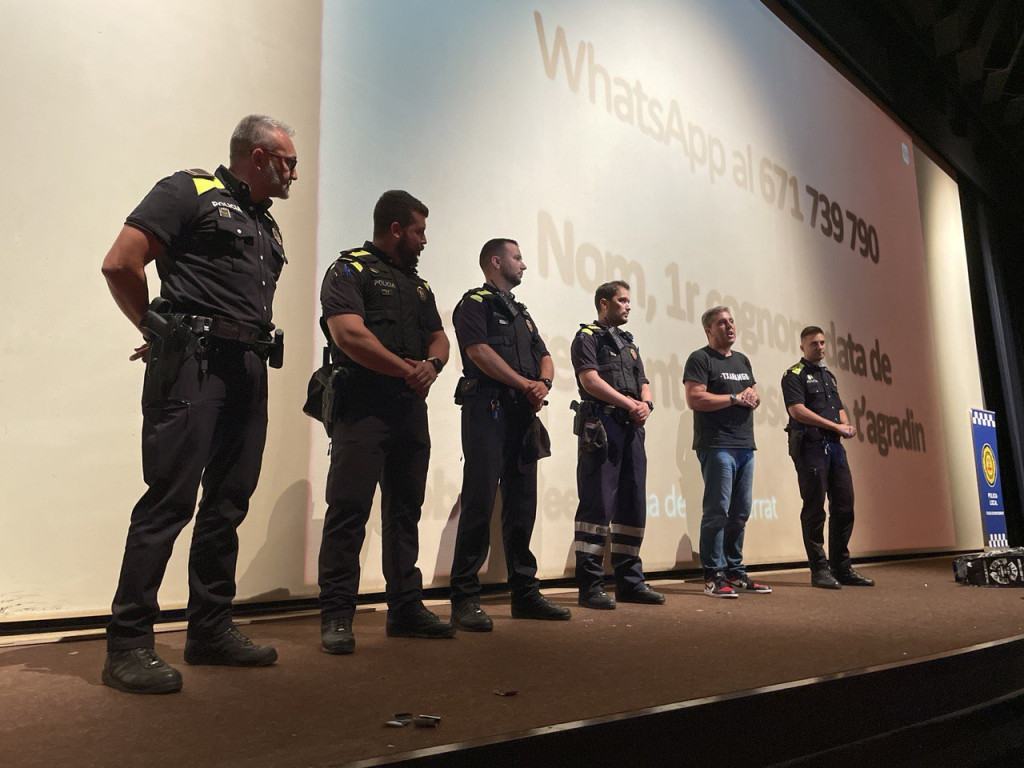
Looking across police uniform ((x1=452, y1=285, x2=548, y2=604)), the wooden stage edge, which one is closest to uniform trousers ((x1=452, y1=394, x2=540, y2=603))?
police uniform ((x1=452, y1=285, x2=548, y2=604))

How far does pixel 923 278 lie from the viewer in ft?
26.2

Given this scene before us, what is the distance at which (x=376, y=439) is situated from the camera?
2.34 m

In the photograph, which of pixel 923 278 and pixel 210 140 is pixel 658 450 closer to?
pixel 210 140

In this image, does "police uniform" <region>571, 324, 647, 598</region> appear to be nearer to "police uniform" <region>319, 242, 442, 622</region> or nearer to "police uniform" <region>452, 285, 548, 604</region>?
"police uniform" <region>452, 285, 548, 604</region>

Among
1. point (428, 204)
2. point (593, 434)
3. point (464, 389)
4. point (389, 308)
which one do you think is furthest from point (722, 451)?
point (389, 308)

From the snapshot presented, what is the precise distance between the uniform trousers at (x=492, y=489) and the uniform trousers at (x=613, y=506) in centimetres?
40

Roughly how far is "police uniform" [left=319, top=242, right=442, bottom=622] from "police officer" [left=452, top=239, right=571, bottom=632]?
286mm

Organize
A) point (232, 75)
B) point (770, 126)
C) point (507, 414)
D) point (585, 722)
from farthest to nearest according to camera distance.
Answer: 1. point (770, 126)
2. point (232, 75)
3. point (507, 414)
4. point (585, 722)

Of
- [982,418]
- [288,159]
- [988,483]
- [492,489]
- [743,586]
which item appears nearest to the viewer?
[288,159]

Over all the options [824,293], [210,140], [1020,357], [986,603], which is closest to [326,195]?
[210,140]

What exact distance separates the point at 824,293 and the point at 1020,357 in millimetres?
5591

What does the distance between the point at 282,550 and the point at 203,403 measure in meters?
1.31

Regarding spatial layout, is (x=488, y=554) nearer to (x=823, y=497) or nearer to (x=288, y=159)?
(x=823, y=497)

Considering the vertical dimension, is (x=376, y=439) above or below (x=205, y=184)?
below
